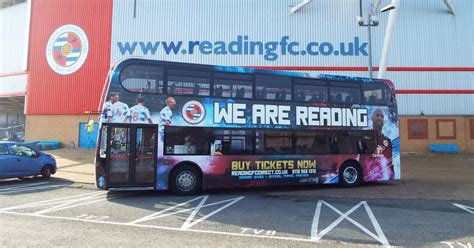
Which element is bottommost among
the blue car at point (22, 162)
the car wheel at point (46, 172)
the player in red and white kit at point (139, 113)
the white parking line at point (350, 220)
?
the white parking line at point (350, 220)

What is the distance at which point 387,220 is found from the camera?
24.4ft

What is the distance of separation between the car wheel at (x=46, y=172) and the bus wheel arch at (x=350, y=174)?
10.7 meters

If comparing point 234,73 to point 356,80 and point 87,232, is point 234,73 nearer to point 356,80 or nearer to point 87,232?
point 356,80

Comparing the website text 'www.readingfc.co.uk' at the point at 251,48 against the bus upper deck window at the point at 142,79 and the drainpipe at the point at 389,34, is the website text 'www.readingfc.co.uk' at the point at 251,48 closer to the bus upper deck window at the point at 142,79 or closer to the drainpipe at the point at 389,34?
the drainpipe at the point at 389,34

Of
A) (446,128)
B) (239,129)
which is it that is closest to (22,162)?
(239,129)

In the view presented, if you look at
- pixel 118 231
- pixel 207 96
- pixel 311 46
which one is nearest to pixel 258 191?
pixel 207 96

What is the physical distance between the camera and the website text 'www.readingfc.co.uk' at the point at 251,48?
2730 cm

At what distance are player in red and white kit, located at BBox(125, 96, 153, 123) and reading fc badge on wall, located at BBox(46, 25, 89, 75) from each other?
820 inches

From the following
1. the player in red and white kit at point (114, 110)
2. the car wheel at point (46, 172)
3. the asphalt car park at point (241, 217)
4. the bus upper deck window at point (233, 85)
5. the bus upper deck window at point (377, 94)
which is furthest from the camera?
the car wheel at point (46, 172)

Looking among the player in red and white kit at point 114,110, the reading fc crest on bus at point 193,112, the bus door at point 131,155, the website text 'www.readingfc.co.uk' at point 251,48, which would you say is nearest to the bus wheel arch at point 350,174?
the reading fc crest on bus at point 193,112

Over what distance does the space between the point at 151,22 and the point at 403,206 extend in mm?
23603

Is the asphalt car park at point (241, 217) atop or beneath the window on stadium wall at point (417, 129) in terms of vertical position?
beneath

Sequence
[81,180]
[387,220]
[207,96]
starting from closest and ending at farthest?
[387,220] → [207,96] → [81,180]

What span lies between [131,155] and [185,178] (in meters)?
1.63
